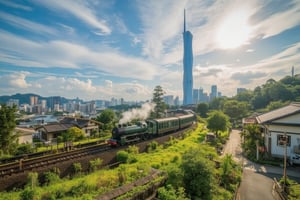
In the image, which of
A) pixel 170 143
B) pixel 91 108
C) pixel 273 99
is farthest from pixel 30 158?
pixel 91 108

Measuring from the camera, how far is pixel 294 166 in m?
15.5

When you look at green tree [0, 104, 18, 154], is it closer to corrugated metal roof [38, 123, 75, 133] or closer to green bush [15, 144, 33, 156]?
green bush [15, 144, 33, 156]

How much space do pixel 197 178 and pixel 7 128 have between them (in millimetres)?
18561

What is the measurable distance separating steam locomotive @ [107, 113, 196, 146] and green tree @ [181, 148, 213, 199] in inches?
432

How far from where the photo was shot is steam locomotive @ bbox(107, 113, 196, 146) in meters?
18.7

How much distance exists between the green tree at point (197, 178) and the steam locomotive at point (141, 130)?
1096 centimetres

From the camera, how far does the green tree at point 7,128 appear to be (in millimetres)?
16422

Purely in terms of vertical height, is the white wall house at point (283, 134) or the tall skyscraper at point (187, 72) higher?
the tall skyscraper at point (187, 72)

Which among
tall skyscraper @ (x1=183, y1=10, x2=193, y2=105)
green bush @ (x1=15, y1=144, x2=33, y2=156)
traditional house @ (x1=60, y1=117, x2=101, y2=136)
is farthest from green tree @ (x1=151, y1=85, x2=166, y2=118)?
tall skyscraper @ (x1=183, y1=10, x2=193, y2=105)

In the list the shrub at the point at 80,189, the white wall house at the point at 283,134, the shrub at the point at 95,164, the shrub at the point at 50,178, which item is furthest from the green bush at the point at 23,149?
the white wall house at the point at 283,134

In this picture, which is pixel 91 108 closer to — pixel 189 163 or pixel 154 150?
pixel 154 150

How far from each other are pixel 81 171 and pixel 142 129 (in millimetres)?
9813

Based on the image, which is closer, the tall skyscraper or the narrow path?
the narrow path

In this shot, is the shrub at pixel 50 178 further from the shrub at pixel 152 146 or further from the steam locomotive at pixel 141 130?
the shrub at pixel 152 146
